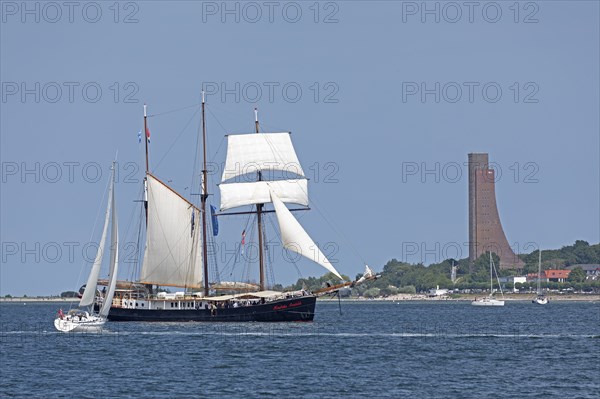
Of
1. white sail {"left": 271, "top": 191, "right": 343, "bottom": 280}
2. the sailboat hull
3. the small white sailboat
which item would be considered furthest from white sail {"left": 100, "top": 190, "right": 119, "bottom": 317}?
white sail {"left": 271, "top": 191, "right": 343, "bottom": 280}

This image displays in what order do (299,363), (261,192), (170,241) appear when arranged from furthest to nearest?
(261,192) < (170,241) < (299,363)

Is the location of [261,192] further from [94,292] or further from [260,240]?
[94,292]

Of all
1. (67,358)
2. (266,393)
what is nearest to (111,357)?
(67,358)

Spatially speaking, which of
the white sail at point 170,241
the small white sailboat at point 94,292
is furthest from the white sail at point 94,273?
the white sail at point 170,241

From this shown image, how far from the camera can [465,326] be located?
400ft

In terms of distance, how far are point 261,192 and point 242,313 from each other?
1268cm

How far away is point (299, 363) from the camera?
7406 cm

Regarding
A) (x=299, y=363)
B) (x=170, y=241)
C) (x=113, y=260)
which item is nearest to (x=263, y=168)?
(x=170, y=241)

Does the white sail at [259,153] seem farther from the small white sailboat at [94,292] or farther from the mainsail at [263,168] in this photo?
the small white sailboat at [94,292]

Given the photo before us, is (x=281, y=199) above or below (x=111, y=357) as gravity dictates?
above

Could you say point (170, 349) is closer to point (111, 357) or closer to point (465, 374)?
point (111, 357)

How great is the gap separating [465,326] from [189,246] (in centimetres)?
2701

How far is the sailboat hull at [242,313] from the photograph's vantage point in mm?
114250

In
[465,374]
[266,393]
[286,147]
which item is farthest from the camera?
[286,147]
